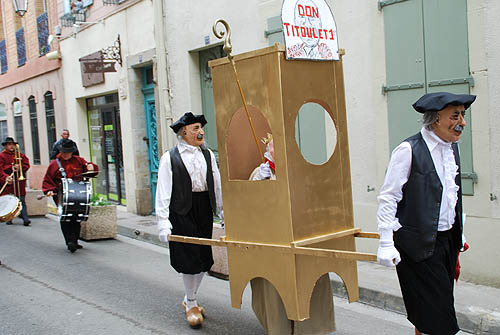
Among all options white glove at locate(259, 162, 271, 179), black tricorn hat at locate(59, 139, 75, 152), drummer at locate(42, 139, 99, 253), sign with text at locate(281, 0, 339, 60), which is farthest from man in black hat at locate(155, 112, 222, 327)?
black tricorn hat at locate(59, 139, 75, 152)

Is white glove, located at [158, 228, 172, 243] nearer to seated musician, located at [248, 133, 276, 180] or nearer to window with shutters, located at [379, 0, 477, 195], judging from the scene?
seated musician, located at [248, 133, 276, 180]

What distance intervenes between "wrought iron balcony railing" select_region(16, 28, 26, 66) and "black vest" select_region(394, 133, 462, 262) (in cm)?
1744

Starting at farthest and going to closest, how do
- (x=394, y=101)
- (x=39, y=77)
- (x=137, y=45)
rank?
(x=39, y=77) < (x=137, y=45) < (x=394, y=101)

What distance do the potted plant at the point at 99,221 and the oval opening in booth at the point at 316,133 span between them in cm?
369

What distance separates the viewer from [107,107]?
546 inches

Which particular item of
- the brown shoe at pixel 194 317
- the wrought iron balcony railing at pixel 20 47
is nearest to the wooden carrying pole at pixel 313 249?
the brown shoe at pixel 194 317

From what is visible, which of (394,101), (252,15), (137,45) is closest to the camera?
(394,101)

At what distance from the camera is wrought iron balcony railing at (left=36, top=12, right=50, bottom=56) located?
16703mm

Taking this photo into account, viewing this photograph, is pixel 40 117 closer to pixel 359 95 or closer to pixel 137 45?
pixel 137 45

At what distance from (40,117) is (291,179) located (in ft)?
50.1

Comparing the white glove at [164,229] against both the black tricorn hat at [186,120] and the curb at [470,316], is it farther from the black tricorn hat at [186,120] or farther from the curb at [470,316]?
the curb at [470,316]

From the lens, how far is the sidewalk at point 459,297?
495 cm

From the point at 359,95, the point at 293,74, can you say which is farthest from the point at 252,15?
the point at 293,74

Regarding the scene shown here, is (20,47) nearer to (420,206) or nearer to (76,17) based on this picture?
(76,17)
